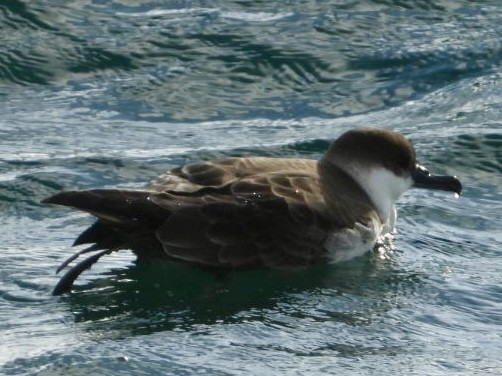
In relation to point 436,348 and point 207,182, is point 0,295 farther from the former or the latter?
point 436,348

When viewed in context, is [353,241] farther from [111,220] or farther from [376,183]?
[111,220]

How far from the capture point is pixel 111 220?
27.3 feet

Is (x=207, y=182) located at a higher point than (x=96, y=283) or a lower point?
higher

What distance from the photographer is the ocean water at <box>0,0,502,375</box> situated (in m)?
7.97

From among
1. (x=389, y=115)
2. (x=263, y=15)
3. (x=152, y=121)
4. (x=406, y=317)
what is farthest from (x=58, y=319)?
(x=263, y=15)

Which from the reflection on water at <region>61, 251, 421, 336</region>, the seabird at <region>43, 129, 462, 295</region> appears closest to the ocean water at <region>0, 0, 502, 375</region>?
the reflection on water at <region>61, 251, 421, 336</region>

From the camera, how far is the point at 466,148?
38.5 ft

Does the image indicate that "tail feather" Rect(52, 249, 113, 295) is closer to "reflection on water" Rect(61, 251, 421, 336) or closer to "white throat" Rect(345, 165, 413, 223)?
"reflection on water" Rect(61, 251, 421, 336)

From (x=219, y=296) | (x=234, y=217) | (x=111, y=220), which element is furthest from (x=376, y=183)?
(x=111, y=220)

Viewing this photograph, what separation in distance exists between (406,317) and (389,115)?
4248mm

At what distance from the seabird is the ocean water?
0.16 metres

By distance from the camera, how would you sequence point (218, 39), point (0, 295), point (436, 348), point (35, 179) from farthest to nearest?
point (218, 39) → point (35, 179) → point (0, 295) → point (436, 348)

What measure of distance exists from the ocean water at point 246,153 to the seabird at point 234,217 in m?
0.16

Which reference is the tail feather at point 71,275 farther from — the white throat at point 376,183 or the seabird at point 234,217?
the white throat at point 376,183
